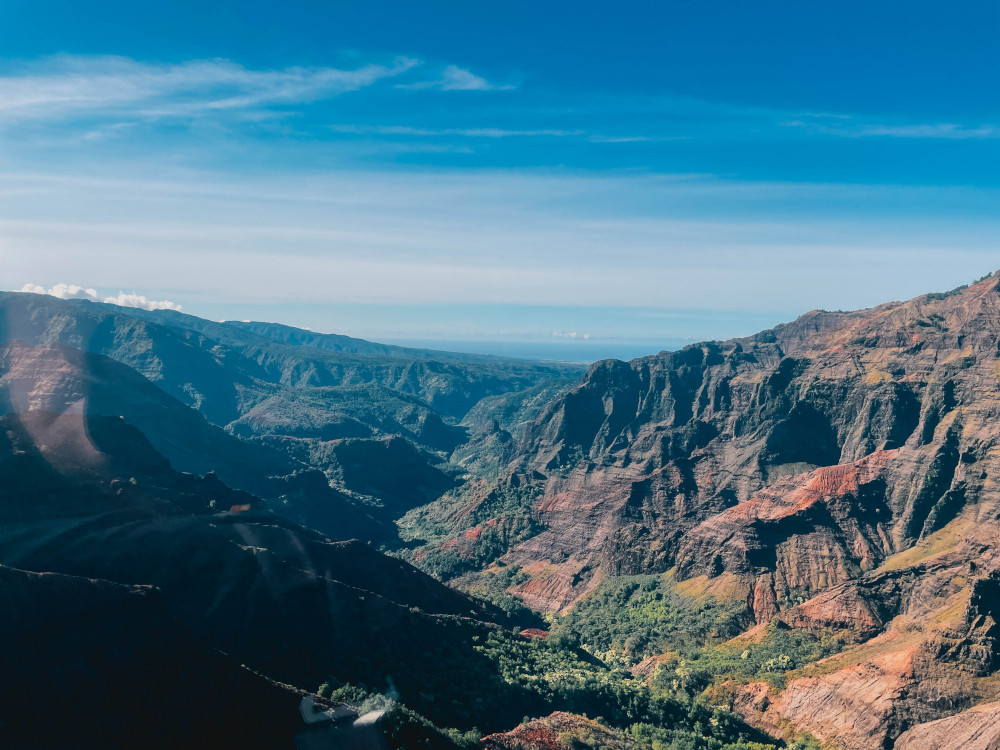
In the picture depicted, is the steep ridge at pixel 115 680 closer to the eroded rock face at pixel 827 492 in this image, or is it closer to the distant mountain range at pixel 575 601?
the distant mountain range at pixel 575 601

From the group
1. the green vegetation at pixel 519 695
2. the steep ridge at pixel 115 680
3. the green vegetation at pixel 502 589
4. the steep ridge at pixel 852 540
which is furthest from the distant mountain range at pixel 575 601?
the green vegetation at pixel 502 589

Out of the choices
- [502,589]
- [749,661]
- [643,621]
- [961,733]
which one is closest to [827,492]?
[643,621]

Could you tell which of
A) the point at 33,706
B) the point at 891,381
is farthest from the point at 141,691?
the point at 891,381

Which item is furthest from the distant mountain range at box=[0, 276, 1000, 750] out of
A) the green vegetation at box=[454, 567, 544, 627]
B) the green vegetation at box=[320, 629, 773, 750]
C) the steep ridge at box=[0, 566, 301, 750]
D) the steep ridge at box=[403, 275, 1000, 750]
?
the green vegetation at box=[454, 567, 544, 627]

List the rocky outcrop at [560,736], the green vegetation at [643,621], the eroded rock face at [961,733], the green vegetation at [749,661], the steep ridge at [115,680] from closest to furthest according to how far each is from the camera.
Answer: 1. the steep ridge at [115,680]
2. the rocky outcrop at [560,736]
3. the eroded rock face at [961,733]
4. the green vegetation at [749,661]
5. the green vegetation at [643,621]

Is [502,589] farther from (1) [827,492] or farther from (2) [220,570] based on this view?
(2) [220,570]

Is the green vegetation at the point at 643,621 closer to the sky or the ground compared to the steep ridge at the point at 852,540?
closer to the ground
